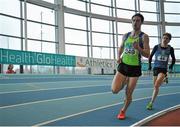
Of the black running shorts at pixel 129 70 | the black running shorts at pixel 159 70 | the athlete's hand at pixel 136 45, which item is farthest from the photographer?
the black running shorts at pixel 159 70

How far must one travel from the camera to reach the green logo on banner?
45.4 ft

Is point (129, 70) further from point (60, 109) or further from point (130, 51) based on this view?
point (60, 109)

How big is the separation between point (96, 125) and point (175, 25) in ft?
90.2

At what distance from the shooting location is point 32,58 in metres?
15.5

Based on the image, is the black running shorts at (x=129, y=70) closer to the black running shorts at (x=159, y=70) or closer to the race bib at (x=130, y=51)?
the race bib at (x=130, y=51)

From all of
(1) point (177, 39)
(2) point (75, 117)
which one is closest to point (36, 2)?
(1) point (177, 39)

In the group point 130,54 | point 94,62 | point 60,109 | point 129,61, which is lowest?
point 60,109

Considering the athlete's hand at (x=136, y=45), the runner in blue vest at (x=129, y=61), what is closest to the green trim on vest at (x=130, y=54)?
the runner in blue vest at (x=129, y=61)

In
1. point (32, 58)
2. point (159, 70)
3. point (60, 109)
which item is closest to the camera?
point (60, 109)

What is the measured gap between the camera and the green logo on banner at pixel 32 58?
13.8 metres

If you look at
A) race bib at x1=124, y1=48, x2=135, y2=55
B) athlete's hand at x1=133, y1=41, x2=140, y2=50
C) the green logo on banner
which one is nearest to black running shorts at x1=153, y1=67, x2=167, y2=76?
race bib at x1=124, y1=48, x2=135, y2=55

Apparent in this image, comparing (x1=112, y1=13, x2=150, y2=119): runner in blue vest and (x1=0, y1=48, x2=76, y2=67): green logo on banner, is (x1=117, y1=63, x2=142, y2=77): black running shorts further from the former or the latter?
(x1=0, y1=48, x2=76, y2=67): green logo on banner

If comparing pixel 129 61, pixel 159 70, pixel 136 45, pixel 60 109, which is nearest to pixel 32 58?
pixel 159 70

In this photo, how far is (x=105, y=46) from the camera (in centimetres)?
2522
